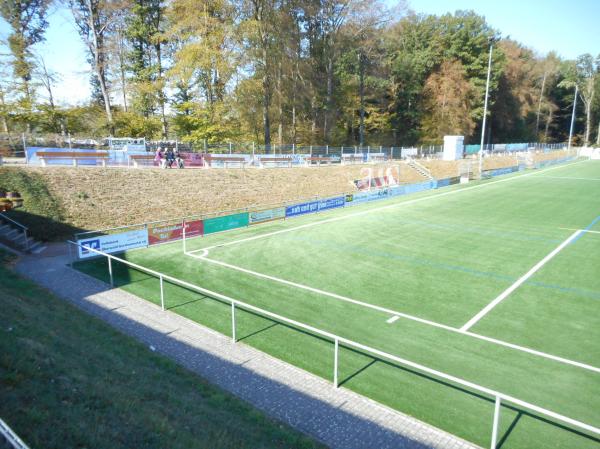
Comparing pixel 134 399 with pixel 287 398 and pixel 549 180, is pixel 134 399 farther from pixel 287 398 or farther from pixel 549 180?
pixel 549 180

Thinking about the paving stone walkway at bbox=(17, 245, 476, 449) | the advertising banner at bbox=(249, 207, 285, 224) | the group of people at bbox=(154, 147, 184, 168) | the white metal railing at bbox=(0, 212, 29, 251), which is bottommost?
the paving stone walkway at bbox=(17, 245, 476, 449)

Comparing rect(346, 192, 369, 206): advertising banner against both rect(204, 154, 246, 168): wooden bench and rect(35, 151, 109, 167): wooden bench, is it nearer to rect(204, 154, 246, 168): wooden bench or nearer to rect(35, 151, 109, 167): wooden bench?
rect(204, 154, 246, 168): wooden bench

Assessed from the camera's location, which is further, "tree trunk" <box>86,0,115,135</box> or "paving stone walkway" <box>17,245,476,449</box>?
"tree trunk" <box>86,0,115,135</box>

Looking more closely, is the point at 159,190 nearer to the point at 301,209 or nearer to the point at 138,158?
the point at 138,158

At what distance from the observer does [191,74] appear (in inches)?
1615

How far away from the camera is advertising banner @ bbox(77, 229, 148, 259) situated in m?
17.4

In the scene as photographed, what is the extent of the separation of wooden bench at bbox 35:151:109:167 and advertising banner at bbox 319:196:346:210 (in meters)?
16.4

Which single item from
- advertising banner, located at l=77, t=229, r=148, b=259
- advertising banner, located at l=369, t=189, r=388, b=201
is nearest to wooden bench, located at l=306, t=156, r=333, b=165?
advertising banner, located at l=369, t=189, r=388, b=201

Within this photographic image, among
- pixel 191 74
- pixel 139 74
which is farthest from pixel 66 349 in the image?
pixel 139 74

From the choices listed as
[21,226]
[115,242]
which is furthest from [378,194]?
[21,226]

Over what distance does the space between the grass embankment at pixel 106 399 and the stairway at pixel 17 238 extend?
10.8 metres

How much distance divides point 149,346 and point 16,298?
14.5 ft

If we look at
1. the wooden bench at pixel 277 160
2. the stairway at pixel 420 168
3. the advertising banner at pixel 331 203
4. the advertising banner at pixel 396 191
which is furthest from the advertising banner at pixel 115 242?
the stairway at pixel 420 168

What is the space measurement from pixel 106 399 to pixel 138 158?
1134 inches
